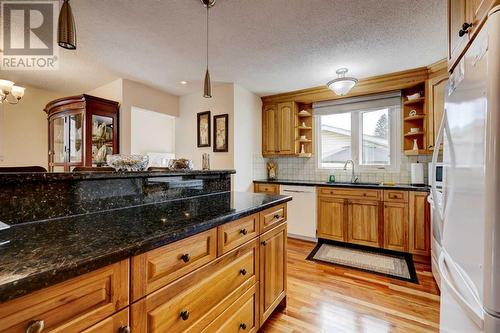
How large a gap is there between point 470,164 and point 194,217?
3.87 ft

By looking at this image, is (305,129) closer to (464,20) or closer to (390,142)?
(390,142)

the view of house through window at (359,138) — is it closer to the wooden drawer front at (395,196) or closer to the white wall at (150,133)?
the wooden drawer front at (395,196)

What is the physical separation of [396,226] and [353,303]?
4.64 feet

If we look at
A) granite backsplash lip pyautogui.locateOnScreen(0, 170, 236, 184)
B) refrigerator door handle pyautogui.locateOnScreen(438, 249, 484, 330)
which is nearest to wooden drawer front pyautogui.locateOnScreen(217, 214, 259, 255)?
granite backsplash lip pyautogui.locateOnScreen(0, 170, 236, 184)

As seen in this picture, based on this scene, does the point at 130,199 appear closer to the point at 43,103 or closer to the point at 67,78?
the point at 67,78

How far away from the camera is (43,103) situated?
12.9 ft

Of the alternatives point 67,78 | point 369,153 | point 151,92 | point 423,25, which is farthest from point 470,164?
point 67,78

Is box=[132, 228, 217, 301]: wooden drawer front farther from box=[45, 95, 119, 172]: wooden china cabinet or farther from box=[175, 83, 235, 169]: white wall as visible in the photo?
box=[45, 95, 119, 172]: wooden china cabinet

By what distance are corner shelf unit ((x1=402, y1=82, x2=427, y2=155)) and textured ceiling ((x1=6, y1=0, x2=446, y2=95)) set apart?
49 centimetres

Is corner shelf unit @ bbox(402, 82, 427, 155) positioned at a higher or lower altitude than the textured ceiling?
lower

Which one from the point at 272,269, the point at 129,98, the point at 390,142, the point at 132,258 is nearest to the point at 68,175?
the point at 132,258

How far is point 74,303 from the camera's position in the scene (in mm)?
618

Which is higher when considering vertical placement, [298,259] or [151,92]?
[151,92]

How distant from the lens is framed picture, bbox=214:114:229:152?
3.57m
